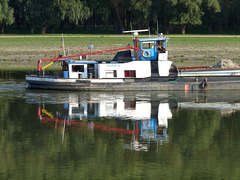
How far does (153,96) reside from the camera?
39406mm

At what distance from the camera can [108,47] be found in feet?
247

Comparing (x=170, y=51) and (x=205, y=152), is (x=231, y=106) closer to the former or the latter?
(x=205, y=152)

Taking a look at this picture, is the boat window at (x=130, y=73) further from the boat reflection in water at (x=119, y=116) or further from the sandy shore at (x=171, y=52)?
the sandy shore at (x=171, y=52)

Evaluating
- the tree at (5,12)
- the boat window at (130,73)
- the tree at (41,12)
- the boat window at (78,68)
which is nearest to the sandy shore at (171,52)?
the tree at (5,12)

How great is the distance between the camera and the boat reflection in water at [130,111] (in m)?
26.4

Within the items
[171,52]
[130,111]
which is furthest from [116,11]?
[130,111]

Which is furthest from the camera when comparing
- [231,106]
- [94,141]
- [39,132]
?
[231,106]

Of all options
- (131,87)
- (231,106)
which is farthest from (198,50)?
(231,106)

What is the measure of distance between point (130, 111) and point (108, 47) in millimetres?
43293

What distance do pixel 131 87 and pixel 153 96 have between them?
2.97 metres

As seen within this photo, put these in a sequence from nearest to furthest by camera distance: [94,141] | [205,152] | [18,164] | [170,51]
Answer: [18,164] < [205,152] < [94,141] < [170,51]

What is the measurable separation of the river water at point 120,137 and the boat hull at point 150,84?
2.37 metres

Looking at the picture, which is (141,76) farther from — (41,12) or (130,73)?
(41,12)

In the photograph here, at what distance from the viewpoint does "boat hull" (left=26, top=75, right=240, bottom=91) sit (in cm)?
4178
